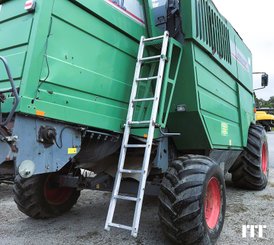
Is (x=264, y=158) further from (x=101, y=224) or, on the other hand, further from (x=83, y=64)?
(x=83, y=64)

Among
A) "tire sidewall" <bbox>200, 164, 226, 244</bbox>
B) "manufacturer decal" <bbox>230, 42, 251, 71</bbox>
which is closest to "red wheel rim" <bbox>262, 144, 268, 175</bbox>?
"manufacturer decal" <bbox>230, 42, 251, 71</bbox>

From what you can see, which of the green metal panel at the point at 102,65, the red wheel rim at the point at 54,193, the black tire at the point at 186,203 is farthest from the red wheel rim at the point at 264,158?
the red wheel rim at the point at 54,193

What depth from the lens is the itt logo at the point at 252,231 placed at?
3.98 m

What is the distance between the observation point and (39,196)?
4.57 m

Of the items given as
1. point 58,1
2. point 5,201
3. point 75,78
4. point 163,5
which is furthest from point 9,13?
point 5,201

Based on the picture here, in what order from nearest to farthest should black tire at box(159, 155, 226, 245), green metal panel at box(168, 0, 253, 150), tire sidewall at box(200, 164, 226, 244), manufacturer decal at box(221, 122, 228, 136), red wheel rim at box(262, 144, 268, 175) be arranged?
1. black tire at box(159, 155, 226, 245)
2. tire sidewall at box(200, 164, 226, 244)
3. green metal panel at box(168, 0, 253, 150)
4. manufacturer decal at box(221, 122, 228, 136)
5. red wheel rim at box(262, 144, 268, 175)

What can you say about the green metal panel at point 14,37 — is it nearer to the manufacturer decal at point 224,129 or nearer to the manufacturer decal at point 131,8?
the manufacturer decal at point 131,8

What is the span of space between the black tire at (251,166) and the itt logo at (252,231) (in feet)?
7.34

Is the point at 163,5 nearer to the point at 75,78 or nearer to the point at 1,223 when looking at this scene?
the point at 75,78

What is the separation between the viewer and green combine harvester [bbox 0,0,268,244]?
2.95 m

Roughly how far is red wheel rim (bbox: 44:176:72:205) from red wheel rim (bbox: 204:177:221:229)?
2111 mm

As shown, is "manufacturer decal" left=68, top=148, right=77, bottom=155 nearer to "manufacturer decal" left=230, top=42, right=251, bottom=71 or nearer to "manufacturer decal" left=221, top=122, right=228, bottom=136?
"manufacturer decal" left=221, top=122, right=228, bottom=136

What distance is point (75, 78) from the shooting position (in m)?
3.25

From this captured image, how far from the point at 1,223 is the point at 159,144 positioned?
2486mm
